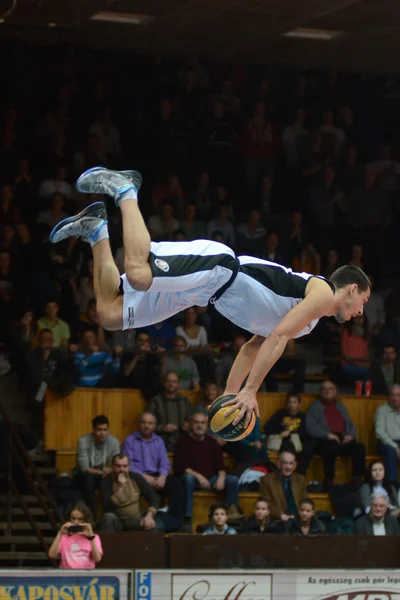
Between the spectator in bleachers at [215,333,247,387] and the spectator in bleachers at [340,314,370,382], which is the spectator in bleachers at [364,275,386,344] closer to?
the spectator in bleachers at [340,314,370,382]

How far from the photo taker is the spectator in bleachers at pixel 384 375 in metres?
13.9

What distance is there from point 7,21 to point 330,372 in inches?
253

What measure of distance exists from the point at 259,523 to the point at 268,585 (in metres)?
1.87

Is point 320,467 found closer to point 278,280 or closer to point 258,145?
point 258,145

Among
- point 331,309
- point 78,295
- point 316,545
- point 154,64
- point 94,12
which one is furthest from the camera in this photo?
point 154,64

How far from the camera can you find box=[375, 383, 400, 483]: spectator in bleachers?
44.2ft

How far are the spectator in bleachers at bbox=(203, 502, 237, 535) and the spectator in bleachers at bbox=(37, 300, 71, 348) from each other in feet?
8.57

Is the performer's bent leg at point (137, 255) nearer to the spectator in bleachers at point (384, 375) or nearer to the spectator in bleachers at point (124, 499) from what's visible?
the spectator in bleachers at point (124, 499)

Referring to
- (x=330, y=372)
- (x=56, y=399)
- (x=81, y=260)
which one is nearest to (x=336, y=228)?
(x=330, y=372)

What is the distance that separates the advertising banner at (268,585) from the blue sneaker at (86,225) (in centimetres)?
362

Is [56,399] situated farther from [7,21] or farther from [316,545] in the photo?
[7,21]

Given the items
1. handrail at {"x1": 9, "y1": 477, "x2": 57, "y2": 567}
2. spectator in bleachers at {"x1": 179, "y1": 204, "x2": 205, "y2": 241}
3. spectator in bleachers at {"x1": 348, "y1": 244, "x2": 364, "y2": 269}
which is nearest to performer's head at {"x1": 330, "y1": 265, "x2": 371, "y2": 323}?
handrail at {"x1": 9, "y1": 477, "x2": 57, "y2": 567}

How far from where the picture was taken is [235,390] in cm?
755

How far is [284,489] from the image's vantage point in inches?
493
